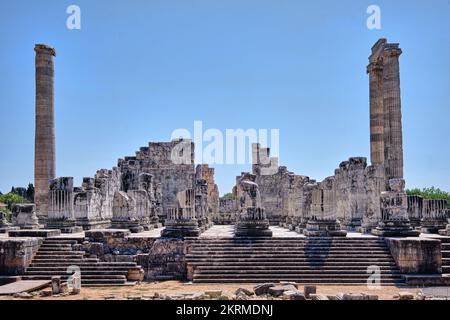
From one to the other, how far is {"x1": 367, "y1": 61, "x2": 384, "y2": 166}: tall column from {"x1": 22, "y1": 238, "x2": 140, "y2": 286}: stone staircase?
18.3m

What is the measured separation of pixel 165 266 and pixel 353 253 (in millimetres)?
6488

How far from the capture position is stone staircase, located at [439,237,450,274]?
53.5 ft

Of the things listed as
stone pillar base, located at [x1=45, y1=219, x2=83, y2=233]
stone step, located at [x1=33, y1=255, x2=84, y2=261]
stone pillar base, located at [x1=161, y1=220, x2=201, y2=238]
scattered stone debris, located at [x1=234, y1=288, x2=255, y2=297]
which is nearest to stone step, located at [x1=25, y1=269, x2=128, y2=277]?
stone step, located at [x1=33, y1=255, x2=84, y2=261]

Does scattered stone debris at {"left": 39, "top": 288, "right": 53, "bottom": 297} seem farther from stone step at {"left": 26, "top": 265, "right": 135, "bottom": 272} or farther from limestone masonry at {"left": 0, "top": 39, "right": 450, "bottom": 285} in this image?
stone step at {"left": 26, "top": 265, "right": 135, "bottom": 272}

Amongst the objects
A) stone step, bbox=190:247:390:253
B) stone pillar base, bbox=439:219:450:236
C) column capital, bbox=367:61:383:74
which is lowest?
stone step, bbox=190:247:390:253

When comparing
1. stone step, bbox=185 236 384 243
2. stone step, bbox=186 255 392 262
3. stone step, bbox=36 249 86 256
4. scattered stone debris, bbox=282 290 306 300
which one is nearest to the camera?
scattered stone debris, bbox=282 290 306 300

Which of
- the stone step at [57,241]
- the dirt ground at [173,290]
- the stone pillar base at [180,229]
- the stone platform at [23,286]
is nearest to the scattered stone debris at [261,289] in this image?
the dirt ground at [173,290]

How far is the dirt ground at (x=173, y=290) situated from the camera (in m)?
13.7

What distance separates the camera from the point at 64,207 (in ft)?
74.0

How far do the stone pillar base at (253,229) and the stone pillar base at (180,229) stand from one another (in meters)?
1.60

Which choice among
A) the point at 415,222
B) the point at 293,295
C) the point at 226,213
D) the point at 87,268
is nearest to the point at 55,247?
the point at 87,268

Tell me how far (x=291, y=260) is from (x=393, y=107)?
14.3 meters

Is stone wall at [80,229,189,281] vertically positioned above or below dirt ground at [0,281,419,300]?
above

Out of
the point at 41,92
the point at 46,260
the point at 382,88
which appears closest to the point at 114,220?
the point at 46,260
